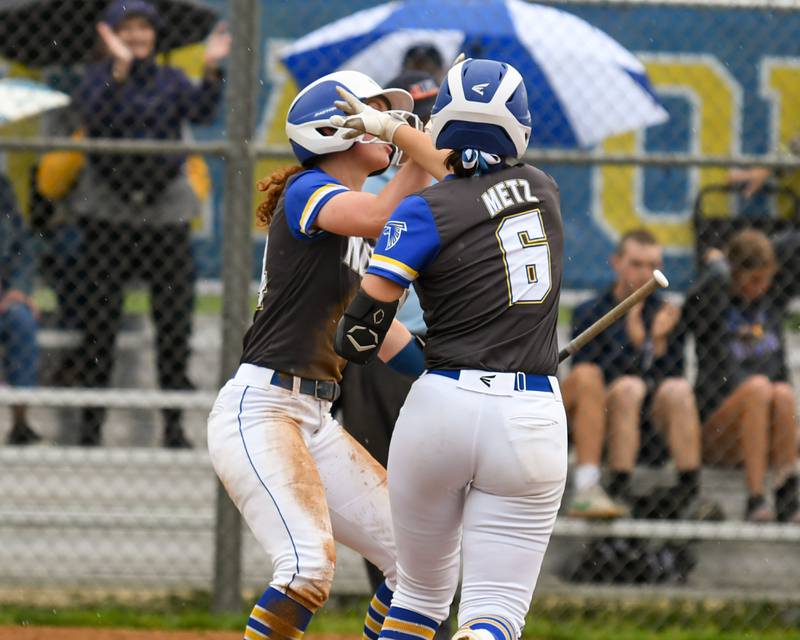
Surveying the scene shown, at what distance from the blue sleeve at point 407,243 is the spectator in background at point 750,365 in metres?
3.25

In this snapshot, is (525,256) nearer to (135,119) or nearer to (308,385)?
(308,385)

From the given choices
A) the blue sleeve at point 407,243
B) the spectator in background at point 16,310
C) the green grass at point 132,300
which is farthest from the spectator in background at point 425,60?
the blue sleeve at point 407,243

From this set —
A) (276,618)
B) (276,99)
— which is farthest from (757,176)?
(276,618)

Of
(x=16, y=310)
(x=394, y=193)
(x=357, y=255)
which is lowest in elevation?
(x=16, y=310)

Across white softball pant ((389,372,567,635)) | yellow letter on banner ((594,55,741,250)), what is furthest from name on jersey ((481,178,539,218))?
yellow letter on banner ((594,55,741,250))

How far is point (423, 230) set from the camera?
3607 millimetres

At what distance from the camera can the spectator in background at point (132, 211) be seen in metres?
6.64

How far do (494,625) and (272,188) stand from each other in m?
1.56

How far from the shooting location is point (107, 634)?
5906mm

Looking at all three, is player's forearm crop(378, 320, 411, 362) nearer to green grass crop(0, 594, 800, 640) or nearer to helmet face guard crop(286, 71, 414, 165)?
helmet face guard crop(286, 71, 414, 165)

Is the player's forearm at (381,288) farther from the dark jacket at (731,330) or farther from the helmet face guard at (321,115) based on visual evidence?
the dark jacket at (731,330)

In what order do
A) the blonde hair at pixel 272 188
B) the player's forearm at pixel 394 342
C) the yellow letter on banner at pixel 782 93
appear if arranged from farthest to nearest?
1. the yellow letter on banner at pixel 782 93
2. the player's forearm at pixel 394 342
3. the blonde hair at pixel 272 188

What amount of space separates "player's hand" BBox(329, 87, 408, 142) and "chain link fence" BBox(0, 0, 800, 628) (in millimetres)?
2257

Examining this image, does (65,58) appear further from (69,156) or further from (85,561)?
(85,561)
